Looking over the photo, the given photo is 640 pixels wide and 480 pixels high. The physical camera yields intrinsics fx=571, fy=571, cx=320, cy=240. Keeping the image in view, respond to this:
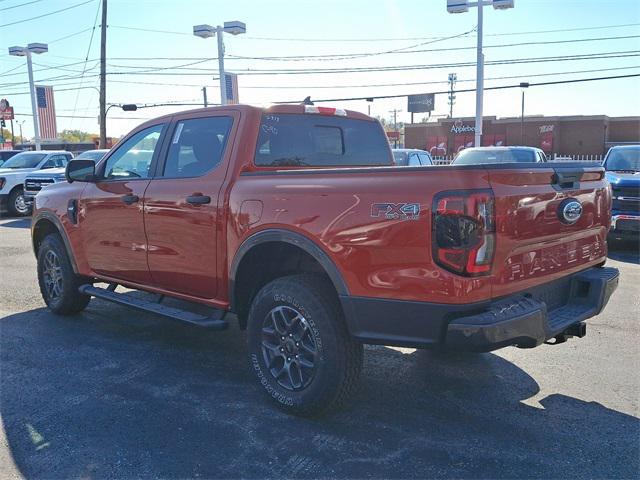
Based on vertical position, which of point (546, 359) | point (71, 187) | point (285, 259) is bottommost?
point (546, 359)

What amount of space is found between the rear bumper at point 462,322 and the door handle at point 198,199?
4.54 ft

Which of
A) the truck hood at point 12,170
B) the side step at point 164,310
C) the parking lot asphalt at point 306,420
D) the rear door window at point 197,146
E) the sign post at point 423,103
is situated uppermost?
the sign post at point 423,103

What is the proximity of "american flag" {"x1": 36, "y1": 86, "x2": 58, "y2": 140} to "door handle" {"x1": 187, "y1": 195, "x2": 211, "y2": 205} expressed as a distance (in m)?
37.7

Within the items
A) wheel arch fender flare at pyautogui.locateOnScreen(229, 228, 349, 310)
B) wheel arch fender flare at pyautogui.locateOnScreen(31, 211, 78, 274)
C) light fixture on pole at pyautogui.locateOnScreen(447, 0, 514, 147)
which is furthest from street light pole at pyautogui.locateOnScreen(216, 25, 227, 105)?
Answer: wheel arch fender flare at pyautogui.locateOnScreen(229, 228, 349, 310)

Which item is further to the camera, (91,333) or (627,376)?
(91,333)

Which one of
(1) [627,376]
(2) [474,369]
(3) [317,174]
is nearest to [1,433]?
(3) [317,174]

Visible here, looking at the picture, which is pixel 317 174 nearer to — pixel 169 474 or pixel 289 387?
pixel 289 387

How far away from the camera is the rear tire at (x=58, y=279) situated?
18.9 feet

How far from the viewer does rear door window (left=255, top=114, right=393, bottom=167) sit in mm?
4277

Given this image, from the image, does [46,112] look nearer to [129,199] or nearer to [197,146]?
[129,199]

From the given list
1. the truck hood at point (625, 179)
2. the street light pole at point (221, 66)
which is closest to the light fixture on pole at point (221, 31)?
the street light pole at point (221, 66)

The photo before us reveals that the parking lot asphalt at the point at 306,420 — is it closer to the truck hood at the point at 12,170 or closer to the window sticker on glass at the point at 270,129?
the window sticker on glass at the point at 270,129

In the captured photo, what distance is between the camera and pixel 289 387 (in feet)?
12.0

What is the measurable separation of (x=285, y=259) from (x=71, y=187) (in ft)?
9.38
